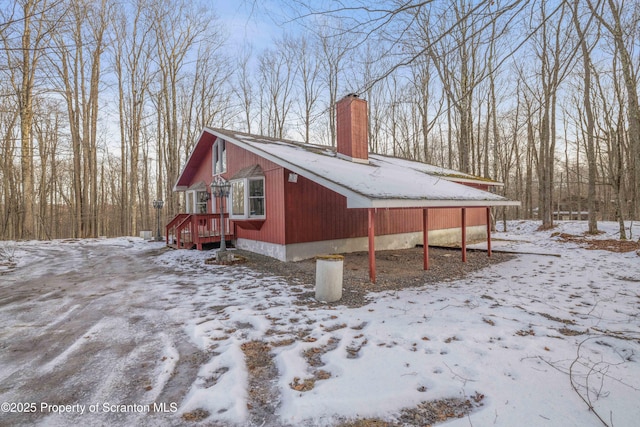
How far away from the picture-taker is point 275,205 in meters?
8.48

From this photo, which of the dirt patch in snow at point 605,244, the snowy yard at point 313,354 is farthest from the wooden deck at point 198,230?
the dirt patch in snow at point 605,244

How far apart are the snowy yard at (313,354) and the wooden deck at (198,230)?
15.8 feet

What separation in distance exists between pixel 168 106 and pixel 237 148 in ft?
35.8

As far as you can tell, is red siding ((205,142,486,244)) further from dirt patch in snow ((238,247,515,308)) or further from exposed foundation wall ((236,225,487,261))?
dirt patch in snow ((238,247,515,308))

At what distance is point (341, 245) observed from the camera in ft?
31.1

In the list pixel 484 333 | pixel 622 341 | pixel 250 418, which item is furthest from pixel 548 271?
pixel 250 418

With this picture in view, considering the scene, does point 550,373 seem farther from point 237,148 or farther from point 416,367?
point 237,148

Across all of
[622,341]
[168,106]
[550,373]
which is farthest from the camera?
[168,106]

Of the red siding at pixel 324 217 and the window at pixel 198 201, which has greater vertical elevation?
the window at pixel 198 201

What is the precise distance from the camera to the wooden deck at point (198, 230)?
10592 millimetres

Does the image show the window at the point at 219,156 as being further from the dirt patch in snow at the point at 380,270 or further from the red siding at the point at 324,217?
the red siding at the point at 324,217

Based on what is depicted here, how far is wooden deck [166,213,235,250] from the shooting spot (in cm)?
1059

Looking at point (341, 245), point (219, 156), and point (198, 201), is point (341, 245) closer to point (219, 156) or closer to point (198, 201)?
point (219, 156)

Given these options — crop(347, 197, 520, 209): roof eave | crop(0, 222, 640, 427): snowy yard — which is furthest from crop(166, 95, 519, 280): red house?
crop(0, 222, 640, 427): snowy yard
